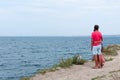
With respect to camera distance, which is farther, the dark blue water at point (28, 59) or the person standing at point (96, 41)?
the dark blue water at point (28, 59)

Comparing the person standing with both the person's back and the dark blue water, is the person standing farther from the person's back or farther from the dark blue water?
the dark blue water

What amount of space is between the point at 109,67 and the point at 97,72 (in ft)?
4.65

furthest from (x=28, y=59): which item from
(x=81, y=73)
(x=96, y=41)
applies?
(x=81, y=73)

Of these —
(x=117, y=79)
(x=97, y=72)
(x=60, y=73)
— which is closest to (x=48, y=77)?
(x=60, y=73)

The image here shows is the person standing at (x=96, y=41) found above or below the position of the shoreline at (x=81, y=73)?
above

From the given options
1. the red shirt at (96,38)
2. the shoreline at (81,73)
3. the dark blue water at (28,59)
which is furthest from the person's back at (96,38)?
the dark blue water at (28,59)

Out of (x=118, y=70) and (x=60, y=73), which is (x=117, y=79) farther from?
(x=60, y=73)

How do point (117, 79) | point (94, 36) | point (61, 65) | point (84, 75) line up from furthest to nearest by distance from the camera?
point (61, 65)
point (94, 36)
point (84, 75)
point (117, 79)

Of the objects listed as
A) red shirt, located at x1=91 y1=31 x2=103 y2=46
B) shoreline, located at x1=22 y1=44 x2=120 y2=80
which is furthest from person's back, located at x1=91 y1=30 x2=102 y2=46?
shoreline, located at x1=22 y1=44 x2=120 y2=80

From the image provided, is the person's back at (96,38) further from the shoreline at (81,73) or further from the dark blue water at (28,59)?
the dark blue water at (28,59)

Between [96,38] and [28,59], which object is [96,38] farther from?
[28,59]

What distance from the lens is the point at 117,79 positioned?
1496 cm

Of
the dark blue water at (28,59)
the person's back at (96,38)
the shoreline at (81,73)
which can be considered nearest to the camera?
the shoreline at (81,73)

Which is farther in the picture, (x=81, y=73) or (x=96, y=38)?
(x=96, y=38)
